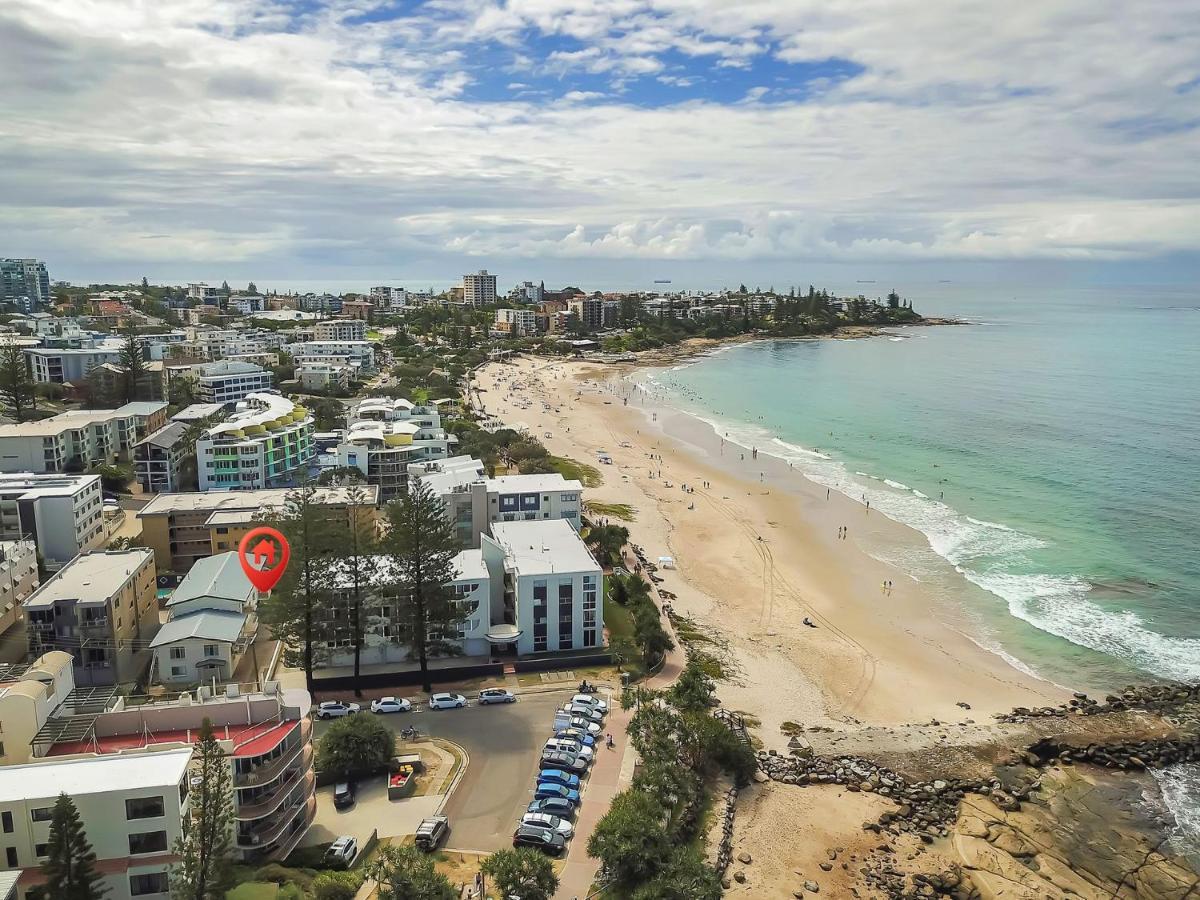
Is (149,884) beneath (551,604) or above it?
above

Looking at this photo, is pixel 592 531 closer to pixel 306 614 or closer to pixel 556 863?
pixel 306 614

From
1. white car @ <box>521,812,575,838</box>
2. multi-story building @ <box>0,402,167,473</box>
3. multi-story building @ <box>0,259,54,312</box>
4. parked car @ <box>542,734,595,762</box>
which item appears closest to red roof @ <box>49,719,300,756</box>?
white car @ <box>521,812,575,838</box>

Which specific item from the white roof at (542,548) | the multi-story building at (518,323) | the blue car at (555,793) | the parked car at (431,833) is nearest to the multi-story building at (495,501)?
the white roof at (542,548)

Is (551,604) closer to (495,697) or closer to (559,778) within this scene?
(495,697)

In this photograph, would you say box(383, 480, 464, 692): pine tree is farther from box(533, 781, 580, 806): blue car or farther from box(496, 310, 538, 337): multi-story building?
box(496, 310, 538, 337): multi-story building

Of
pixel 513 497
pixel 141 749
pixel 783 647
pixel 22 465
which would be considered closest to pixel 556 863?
pixel 141 749

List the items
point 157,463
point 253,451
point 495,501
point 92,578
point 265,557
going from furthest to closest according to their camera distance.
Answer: point 253,451 < point 157,463 < point 495,501 < point 92,578 < point 265,557

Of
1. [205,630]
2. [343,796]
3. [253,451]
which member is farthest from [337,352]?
[343,796]
